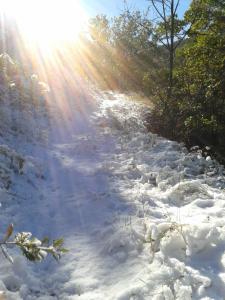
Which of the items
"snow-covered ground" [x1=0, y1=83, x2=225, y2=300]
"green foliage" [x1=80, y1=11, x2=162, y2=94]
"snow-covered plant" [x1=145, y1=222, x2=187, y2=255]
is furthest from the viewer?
"green foliage" [x1=80, y1=11, x2=162, y2=94]

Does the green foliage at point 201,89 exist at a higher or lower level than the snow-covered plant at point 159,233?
higher

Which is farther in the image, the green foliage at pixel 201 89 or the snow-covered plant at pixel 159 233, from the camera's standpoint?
the green foliage at pixel 201 89

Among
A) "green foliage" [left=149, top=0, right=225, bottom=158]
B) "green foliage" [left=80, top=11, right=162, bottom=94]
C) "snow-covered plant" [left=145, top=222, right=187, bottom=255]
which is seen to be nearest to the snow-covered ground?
"snow-covered plant" [left=145, top=222, right=187, bottom=255]

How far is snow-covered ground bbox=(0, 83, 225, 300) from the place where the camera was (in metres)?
3.95

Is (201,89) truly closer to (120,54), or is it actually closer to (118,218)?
(118,218)

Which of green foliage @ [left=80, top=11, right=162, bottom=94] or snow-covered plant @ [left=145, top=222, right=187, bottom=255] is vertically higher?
green foliage @ [left=80, top=11, right=162, bottom=94]

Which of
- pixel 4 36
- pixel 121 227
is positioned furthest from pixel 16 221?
pixel 4 36

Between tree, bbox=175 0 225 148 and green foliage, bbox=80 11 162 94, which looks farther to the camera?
green foliage, bbox=80 11 162 94

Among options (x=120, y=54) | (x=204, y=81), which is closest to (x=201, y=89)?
(x=204, y=81)

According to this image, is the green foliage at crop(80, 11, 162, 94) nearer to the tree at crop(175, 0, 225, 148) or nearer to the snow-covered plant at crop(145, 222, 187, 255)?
the tree at crop(175, 0, 225, 148)

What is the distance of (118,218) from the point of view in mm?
5711

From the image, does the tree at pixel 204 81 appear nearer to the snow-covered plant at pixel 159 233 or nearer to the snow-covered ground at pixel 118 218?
the snow-covered ground at pixel 118 218

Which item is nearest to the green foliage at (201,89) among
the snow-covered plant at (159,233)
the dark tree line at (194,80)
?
the dark tree line at (194,80)

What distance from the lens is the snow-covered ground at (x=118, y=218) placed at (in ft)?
12.9
